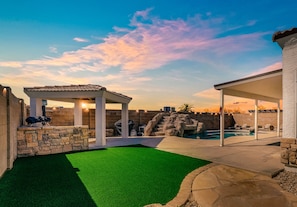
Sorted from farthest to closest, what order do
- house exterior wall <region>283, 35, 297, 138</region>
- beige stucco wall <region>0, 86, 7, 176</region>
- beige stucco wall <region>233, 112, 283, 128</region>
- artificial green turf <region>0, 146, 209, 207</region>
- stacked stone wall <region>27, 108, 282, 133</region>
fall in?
beige stucco wall <region>233, 112, 283, 128</region> → stacked stone wall <region>27, 108, 282, 133</region> → house exterior wall <region>283, 35, 297, 138</region> → beige stucco wall <region>0, 86, 7, 176</region> → artificial green turf <region>0, 146, 209, 207</region>

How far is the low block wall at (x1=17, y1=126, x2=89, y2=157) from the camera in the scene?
660cm

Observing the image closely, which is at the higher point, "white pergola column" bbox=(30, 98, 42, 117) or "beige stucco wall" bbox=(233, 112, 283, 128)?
"white pergola column" bbox=(30, 98, 42, 117)

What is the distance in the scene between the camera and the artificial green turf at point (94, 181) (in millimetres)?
3131

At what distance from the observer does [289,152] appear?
4.73 meters

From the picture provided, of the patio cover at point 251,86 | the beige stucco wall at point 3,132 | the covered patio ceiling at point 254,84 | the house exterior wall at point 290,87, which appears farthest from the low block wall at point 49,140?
the house exterior wall at point 290,87

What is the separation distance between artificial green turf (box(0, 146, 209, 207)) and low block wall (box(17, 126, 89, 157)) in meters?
0.68

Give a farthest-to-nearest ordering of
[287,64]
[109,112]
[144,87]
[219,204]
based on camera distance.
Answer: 1. [109,112]
2. [144,87]
3. [287,64]
4. [219,204]

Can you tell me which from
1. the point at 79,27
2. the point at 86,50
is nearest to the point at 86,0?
the point at 79,27

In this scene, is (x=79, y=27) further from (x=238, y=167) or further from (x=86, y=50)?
(x=238, y=167)

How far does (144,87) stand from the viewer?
14.7 metres

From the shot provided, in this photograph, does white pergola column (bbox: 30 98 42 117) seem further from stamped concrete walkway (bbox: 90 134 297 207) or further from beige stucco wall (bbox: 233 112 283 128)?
beige stucco wall (bbox: 233 112 283 128)

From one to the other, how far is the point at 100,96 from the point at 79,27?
377 centimetres

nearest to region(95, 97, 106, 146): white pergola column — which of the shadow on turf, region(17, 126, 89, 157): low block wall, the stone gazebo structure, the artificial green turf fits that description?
the stone gazebo structure

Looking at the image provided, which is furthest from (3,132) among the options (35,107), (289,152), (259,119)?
(259,119)
